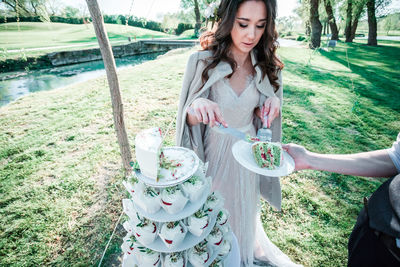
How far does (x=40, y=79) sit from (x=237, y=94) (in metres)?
15.6

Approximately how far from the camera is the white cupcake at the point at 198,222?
3.51 feet

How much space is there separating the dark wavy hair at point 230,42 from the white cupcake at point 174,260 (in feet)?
4.51

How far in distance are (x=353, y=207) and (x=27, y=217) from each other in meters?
4.78

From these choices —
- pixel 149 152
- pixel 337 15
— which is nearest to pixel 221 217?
pixel 149 152

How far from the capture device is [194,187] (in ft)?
3.41

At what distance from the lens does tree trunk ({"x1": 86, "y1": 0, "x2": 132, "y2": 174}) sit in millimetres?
2081

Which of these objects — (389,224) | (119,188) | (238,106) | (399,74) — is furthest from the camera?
(399,74)

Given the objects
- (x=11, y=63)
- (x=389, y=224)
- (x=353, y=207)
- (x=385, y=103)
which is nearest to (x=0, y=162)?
(x=389, y=224)

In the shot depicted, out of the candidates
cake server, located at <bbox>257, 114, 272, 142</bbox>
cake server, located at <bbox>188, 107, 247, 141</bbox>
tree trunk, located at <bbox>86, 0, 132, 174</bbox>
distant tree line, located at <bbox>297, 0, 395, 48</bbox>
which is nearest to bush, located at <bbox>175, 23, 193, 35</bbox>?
distant tree line, located at <bbox>297, 0, 395, 48</bbox>

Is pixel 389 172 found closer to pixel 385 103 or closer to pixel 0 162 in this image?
pixel 0 162

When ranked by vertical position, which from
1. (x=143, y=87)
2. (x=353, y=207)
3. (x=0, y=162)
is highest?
(x=143, y=87)

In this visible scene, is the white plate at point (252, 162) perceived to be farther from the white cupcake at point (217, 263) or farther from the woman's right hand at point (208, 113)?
the white cupcake at point (217, 263)

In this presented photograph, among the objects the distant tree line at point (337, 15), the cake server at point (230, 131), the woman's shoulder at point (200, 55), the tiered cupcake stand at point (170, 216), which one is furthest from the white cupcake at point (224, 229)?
the distant tree line at point (337, 15)

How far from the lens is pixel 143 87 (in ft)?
23.9
